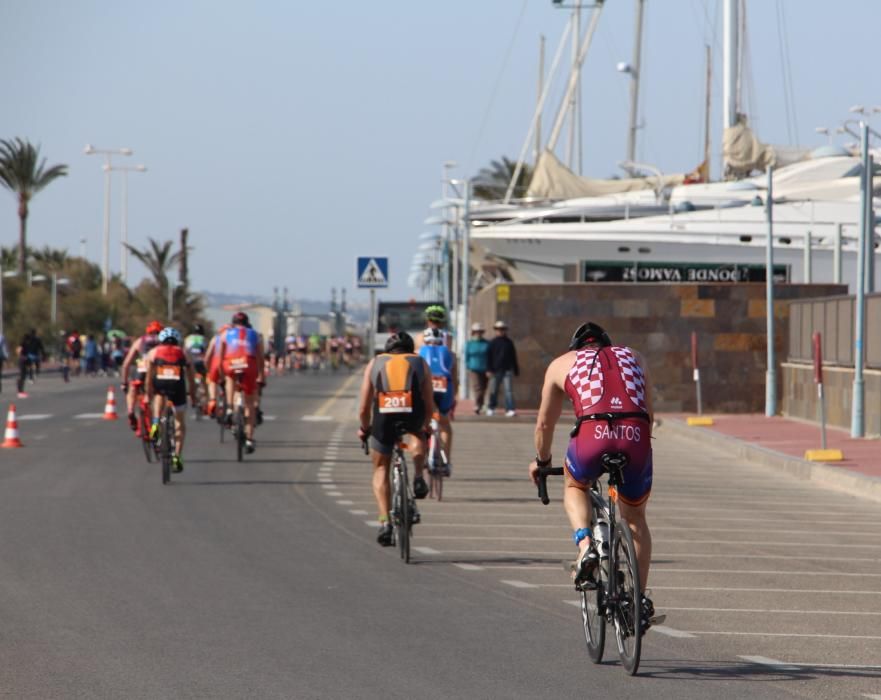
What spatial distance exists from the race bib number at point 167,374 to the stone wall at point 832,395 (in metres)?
11.8

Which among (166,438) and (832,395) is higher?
(832,395)

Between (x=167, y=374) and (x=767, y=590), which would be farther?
(x=167, y=374)

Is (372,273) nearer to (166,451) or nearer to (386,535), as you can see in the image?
(166,451)

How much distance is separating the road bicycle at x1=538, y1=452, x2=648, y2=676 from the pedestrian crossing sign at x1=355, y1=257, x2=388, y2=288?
27.7 m

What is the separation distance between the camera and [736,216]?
52.2m

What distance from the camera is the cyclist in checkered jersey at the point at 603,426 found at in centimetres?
821

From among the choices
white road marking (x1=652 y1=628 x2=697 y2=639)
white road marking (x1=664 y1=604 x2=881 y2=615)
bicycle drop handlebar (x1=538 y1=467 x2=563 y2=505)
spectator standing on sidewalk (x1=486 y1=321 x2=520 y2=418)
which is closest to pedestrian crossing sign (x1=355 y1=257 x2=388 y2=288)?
spectator standing on sidewalk (x1=486 y1=321 x2=520 y2=418)

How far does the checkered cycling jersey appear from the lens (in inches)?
323

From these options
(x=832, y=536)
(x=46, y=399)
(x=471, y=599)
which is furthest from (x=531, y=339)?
(x=471, y=599)

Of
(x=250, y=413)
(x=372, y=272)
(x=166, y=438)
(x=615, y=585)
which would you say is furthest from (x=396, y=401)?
(x=372, y=272)

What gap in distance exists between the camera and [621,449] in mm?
8211

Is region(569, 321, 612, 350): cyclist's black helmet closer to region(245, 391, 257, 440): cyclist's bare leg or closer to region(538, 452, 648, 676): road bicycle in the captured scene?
region(538, 452, 648, 676): road bicycle

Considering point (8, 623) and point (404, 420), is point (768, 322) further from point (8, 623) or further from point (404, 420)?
point (8, 623)

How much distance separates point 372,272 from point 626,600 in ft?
93.8
